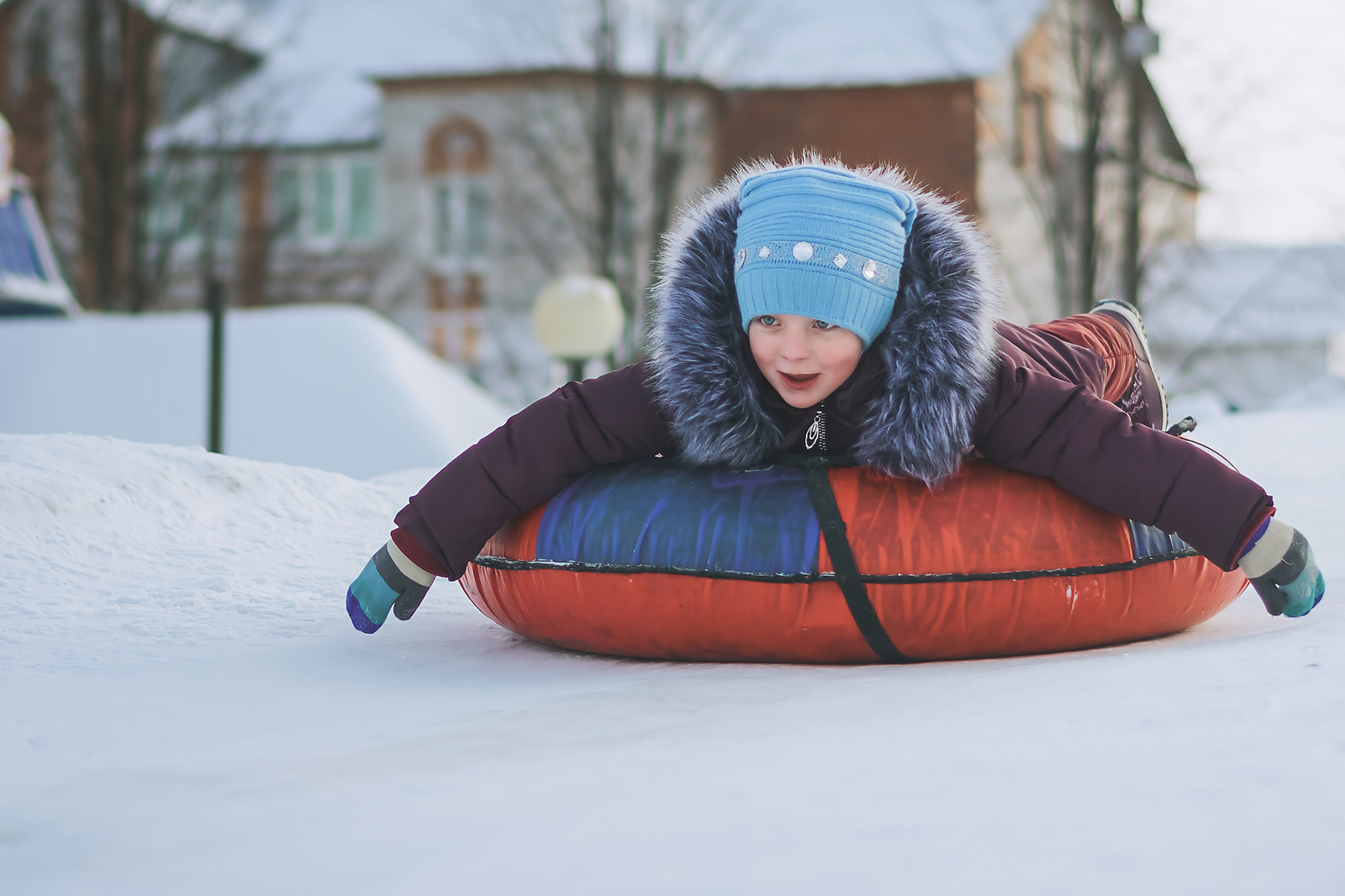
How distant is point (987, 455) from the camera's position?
202 cm

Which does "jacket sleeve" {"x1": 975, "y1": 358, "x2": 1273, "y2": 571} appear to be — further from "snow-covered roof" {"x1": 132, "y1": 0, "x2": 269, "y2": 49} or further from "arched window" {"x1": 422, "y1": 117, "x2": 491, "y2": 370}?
"arched window" {"x1": 422, "y1": 117, "x2": 491, "y2": 370}

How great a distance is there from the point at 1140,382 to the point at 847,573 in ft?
4.49

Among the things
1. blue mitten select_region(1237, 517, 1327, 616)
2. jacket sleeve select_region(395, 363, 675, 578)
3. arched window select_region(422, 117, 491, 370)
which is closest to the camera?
blue mitten select_region(1237, 517, 1327, 616)

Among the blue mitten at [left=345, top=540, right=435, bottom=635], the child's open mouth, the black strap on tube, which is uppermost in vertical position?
the child's open mouth

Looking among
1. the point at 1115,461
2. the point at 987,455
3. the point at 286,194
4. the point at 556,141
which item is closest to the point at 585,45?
the point at 556,141

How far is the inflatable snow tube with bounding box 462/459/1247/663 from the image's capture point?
6.09 ft

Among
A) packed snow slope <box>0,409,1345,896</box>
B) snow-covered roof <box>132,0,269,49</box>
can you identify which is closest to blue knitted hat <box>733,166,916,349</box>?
packed snow slope <box>0,409,1345,896</box>

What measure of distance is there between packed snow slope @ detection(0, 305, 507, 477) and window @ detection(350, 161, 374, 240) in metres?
9.74

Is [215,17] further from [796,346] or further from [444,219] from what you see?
[796,346]

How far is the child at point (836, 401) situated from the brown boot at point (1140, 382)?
2.57ft

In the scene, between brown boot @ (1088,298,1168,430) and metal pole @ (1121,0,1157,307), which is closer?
brown boot @ (1088,298,1168,430)

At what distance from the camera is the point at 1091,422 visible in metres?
1.90

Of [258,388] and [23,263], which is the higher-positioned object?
[23,263]

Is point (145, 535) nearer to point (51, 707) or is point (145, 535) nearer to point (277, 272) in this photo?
point (51, 707)
